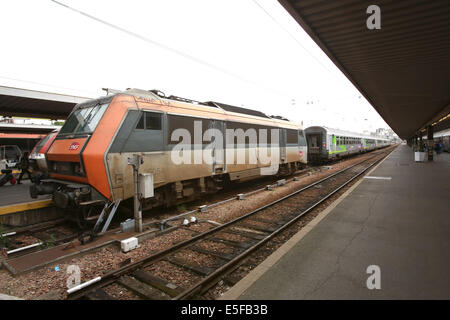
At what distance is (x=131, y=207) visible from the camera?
22.2 ft

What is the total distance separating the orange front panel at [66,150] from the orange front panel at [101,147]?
35cm

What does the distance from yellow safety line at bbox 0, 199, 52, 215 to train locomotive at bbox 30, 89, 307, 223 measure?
31.1 inches

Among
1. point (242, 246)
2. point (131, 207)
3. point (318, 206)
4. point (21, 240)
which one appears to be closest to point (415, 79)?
point (318, 206)

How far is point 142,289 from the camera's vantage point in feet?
11.5

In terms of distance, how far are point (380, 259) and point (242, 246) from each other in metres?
2.34

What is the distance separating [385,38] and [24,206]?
1073 centimetres

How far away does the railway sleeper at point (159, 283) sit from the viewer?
11.3 feet

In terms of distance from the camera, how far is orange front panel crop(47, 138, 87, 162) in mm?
5695

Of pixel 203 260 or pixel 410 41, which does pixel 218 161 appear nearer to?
pixel 203 260

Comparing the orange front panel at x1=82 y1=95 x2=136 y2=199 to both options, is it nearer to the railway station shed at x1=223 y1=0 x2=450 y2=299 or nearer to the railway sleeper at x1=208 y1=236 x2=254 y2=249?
the railway sleeper at x1=208 y1=236 x2=254 y2=249

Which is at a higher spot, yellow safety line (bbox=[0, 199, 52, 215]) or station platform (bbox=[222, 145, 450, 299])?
yellow safety line (bbox=[0, 199, 52, 215])

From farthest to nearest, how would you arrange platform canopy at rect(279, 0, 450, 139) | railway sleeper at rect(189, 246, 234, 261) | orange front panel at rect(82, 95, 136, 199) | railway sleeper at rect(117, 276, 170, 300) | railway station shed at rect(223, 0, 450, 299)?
1. orange front panel at rect(82, 95, 136, 199)
2. platform canopy at rect(279, 0, 450, 139)
3. railway sleeper at rect(189, 246, 234, 261)
4. railway sleeper at rect(117, 276, 170, 300)
5. railway station shed at rect(223, 0, 450, 299)

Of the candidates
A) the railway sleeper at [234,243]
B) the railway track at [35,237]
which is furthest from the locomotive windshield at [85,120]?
the railway sleeper at [234,243]

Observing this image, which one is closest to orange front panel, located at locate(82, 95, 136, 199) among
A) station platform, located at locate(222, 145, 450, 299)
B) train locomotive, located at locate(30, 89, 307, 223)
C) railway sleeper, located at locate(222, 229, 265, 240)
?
train locomotive, located at locate(30, 89, 307, 223)
